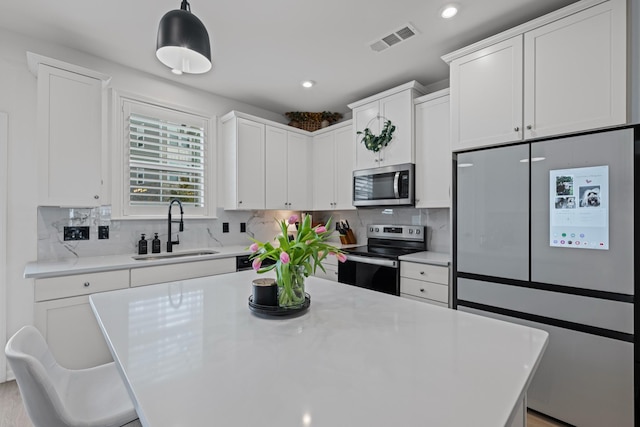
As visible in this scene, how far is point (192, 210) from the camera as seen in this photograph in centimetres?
332

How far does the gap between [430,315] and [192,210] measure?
2794 millimetres

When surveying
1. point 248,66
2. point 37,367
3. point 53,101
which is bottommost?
point 37,367

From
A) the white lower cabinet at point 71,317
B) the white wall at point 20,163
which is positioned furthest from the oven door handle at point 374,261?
the white wall at point 20,163

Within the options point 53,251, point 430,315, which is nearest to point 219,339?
point 430,315

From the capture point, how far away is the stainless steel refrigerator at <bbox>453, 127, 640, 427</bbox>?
1.69 m

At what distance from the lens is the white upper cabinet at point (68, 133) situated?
2.24 meters

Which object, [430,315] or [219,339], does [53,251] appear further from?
[430,315]

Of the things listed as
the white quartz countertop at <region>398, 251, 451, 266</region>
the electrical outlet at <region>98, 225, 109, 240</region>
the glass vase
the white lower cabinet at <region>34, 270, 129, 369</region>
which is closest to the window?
the electrical outlet at <region>98, 225, 109, 240</region>

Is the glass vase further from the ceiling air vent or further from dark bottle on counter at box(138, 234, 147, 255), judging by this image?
dark bottle on counter at box(138, 234, 147, 255)

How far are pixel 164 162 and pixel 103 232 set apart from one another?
0.85 metres

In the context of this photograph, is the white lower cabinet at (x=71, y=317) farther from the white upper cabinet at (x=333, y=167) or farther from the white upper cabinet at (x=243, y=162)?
the white upper cabinet at (x=333, y=167)

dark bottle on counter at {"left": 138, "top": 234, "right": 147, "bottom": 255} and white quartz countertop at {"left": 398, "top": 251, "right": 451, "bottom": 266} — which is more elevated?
dark bottle on counter at {"left": 138, "top": 234, "right": 147, "bottom": 255}

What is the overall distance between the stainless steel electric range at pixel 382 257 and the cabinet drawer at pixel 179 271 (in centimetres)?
117

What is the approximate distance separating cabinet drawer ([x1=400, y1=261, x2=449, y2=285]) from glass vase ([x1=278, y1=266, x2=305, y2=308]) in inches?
62.5
